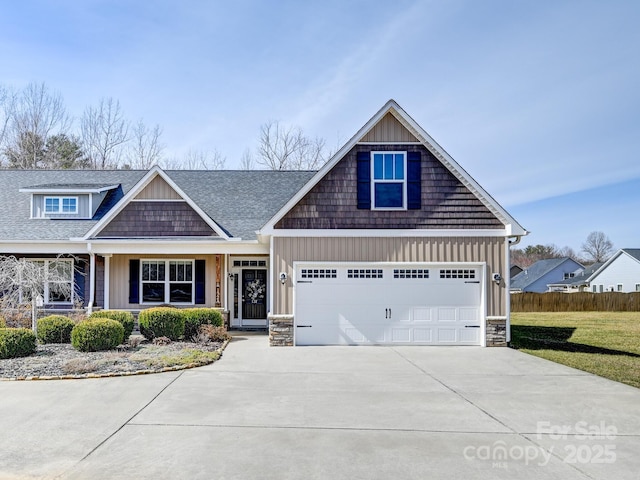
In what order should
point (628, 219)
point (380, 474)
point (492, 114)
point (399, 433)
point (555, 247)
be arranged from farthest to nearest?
point (555, 247)
point (628, 219)
point (492, 114)
point (399, 433)
point (380, 474)

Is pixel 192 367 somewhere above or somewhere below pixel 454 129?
below

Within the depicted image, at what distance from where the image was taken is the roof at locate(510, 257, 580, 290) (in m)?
57.9

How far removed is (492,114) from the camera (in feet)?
54.4

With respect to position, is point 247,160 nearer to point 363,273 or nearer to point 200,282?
point 200,282

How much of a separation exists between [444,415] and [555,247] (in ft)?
283

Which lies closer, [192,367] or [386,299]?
[192,367]

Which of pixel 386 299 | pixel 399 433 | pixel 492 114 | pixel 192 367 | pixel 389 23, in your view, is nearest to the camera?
pixel 399 433

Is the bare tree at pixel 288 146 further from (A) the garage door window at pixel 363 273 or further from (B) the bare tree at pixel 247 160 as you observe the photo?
(A) the garage door window at pixel 363 273

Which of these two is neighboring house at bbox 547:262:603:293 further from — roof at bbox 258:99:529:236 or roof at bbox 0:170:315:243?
roof at bbox 258:99:529:236

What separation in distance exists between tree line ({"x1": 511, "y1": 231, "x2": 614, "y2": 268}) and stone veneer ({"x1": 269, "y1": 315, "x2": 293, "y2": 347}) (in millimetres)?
69938

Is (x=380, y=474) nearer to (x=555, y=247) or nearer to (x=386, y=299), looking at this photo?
(x=386, y=299)

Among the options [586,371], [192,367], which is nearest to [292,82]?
[192,367]

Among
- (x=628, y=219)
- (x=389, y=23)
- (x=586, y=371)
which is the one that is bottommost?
(x=586, y=371)

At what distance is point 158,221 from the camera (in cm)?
1655
